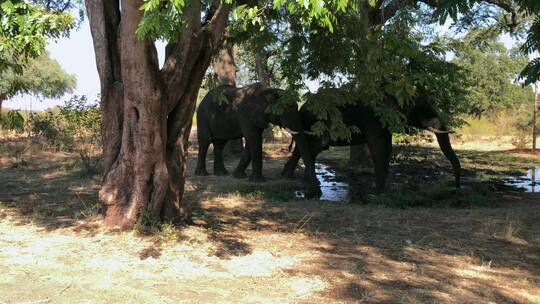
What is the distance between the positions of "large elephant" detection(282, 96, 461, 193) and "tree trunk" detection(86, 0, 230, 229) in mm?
4532

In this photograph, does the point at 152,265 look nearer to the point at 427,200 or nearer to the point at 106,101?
the point at 106,101

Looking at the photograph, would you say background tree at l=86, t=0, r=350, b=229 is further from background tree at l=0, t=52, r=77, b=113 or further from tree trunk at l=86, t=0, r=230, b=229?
background tree at l=0, t=52, r=77, b=113

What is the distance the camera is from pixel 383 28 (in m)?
7.27

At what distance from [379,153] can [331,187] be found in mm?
1716

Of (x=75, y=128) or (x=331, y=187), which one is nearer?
(x=331, y=187)

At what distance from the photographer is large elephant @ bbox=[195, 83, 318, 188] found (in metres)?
11.7

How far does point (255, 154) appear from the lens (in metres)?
12.4

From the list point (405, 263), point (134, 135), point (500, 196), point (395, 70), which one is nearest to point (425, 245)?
point (405, 263)

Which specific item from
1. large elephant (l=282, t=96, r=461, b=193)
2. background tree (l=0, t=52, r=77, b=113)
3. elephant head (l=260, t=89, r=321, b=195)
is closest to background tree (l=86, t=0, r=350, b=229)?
elephant head (l=260, t=89, r=321, b=195)

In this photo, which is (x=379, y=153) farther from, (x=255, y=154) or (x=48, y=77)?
(x=48, y=77)

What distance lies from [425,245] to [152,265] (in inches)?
121

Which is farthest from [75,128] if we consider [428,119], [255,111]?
[428,119]

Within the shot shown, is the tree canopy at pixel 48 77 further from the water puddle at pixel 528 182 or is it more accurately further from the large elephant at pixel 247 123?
the water puddle at pixel 528 182

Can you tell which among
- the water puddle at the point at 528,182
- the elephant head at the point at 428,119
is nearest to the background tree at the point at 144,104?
the elephant head at the point at 428,119
